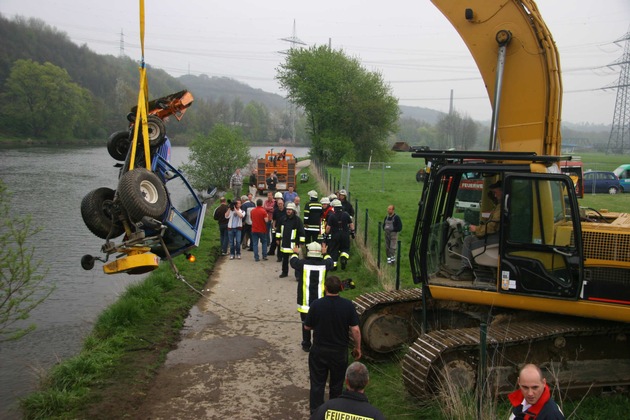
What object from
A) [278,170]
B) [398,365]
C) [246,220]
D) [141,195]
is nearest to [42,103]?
[278,170]

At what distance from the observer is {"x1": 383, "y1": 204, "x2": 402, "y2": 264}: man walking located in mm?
13805

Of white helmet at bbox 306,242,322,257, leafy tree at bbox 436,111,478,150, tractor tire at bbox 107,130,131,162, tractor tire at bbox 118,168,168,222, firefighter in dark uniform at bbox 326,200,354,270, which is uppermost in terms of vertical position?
leafy tree at bbox 436,111,478,150

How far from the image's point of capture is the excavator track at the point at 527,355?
6.28 m

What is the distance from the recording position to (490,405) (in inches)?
222

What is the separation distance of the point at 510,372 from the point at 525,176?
2.13 meters

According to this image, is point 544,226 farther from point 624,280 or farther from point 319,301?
point 319,301

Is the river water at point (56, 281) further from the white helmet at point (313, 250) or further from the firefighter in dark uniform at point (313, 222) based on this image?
the firefighter in dark uniform at point (313, 222)

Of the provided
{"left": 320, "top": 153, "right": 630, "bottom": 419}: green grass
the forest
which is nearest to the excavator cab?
{"left": 320, "top": 153, "right": 630, "bottom": 419}: green grass

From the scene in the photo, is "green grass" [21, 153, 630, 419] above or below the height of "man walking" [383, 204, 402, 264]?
below

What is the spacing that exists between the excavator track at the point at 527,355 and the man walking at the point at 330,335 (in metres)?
0.81

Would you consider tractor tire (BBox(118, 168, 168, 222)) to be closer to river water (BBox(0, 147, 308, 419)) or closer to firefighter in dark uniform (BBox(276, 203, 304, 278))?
river water (BBox(0, 147, 308, 419))

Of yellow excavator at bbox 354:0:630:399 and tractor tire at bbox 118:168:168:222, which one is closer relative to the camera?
yellow excavator at bbox 354:0:630:399

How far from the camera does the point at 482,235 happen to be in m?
6.79

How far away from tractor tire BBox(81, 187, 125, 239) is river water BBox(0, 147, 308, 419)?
7.25ft
